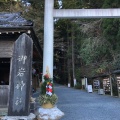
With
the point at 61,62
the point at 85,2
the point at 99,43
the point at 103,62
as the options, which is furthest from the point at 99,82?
the point at 61,62

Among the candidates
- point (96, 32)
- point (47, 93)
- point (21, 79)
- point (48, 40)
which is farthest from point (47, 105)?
point (96, 32)

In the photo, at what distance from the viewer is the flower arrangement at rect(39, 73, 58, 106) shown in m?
8.55

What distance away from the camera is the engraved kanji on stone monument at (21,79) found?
6.87 meters

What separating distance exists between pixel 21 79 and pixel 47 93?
2.04 meters

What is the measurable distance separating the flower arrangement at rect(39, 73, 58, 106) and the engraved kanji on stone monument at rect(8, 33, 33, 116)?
5.51 feet

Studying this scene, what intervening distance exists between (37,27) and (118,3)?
10.0m

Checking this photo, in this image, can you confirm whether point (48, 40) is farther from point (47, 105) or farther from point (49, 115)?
point (49, 115)

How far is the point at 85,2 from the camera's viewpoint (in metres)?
22.1

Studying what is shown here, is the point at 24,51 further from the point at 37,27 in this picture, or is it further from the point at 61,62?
the point at 61,62

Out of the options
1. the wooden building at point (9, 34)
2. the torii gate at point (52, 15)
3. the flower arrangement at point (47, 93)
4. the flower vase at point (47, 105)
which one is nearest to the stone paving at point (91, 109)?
the flower vase at point (47, 105)

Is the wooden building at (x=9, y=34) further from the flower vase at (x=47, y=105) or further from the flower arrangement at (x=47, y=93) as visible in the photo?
the flower vase at (x=47, y=105)

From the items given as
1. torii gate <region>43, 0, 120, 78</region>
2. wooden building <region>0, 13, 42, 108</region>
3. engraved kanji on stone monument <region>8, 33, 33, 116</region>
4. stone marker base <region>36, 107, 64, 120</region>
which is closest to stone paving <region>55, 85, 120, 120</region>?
stone marker base <region>36, 107, 64, 120</region>

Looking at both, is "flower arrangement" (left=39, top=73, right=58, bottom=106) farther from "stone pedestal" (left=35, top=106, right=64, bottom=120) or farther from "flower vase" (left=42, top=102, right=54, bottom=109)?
"stone pedestal" (left=35, top=106, right=64, bottom=120)

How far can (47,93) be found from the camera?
8.75 m
